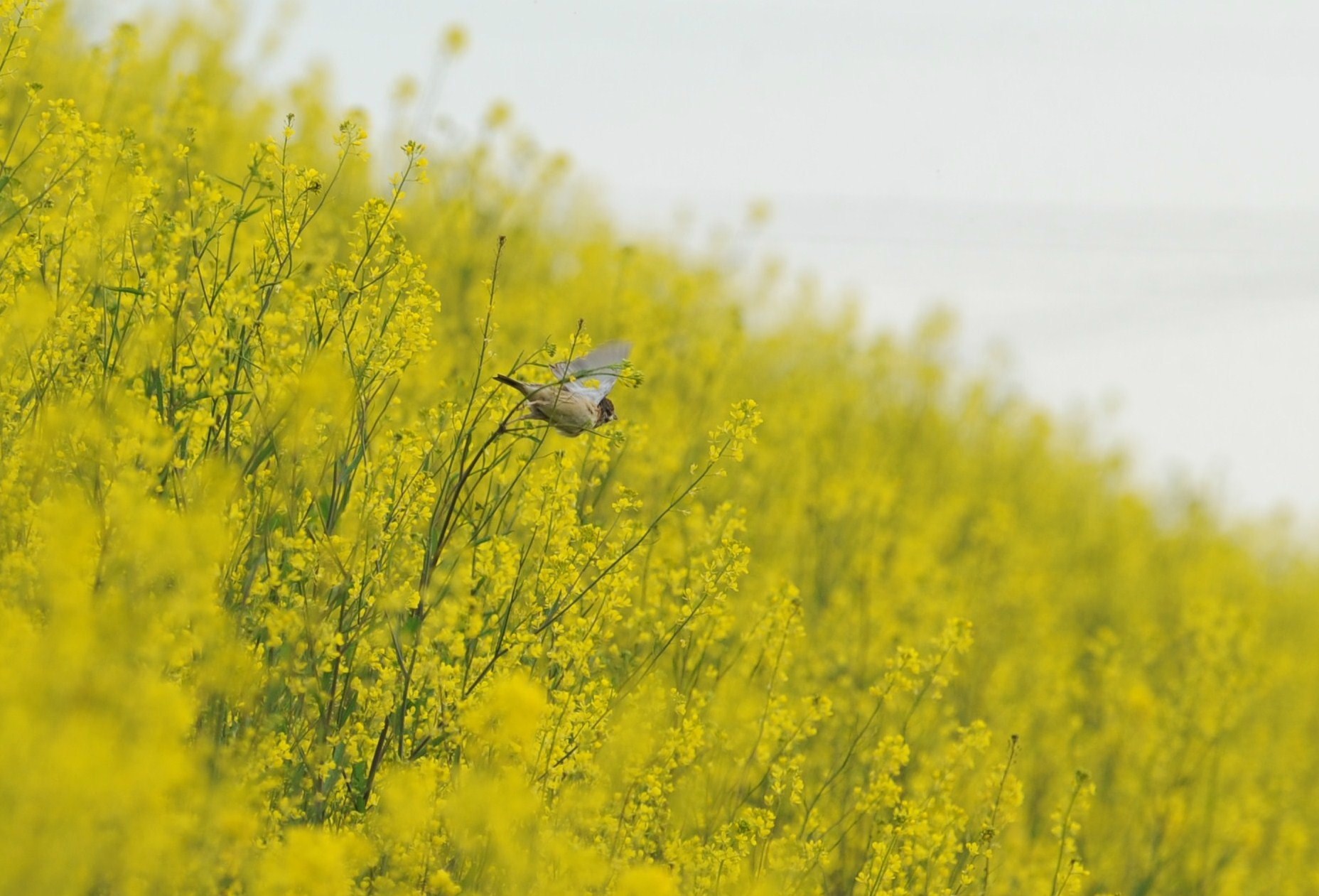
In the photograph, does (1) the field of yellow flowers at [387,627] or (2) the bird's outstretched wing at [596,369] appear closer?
(1) the field of yellow flowers at [387,627]

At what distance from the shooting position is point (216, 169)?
6855mm

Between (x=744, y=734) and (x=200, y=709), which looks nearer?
(x=200, y=709)

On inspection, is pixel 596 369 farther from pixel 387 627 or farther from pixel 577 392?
pixel 387 627

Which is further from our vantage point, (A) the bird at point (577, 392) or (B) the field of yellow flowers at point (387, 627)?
(A) the bird at point (577, 392)

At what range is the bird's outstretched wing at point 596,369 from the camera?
3.13 metres

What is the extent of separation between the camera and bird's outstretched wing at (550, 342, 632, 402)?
3.13 m

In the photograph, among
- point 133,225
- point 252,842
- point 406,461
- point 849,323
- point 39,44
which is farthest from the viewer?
point 849,323

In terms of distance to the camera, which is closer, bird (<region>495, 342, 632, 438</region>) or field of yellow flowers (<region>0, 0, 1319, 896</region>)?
field of yellow flowers (<region>0, 0, 1319, 896</region>)

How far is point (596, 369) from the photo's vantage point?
312cm

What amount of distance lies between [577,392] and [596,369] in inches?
2.6

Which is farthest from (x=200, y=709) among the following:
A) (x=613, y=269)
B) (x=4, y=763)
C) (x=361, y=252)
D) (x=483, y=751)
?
(x=613, y=269)

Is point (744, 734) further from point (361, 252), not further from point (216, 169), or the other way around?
point (216, 169)

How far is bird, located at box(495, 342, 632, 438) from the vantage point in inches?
121

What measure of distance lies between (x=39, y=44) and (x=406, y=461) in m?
4.26
